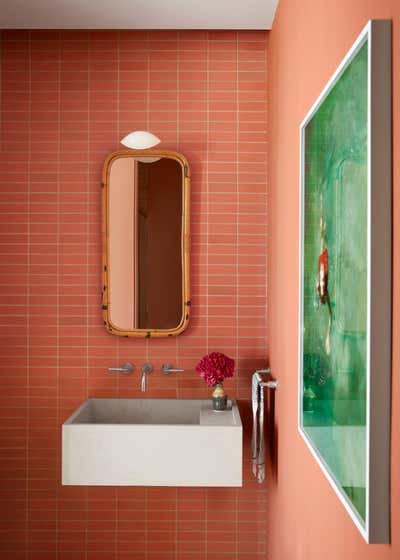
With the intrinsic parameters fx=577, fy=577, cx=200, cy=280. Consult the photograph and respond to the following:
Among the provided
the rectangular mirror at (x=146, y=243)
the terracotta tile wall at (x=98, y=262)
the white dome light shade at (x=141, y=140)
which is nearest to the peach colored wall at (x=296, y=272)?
the terracotta tile wall at (x=98, y=262)

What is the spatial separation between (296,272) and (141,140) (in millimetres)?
1118

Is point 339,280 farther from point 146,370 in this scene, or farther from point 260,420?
point 146,370

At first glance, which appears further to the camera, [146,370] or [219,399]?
[146,370]

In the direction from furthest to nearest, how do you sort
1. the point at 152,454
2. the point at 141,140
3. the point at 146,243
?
the point at 146,243, the point at 141,140, the point at 152,454

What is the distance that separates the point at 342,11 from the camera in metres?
1.28

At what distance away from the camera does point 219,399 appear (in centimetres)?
263

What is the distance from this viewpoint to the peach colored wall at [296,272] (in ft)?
3.18

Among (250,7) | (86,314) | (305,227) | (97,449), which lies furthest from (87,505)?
(250,7)

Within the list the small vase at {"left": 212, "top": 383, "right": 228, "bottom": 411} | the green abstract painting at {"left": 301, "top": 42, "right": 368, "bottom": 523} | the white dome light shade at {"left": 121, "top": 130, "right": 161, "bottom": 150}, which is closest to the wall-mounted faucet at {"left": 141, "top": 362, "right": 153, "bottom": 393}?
the small vase at {"left": 212, "top": 383, "right": 228, "bottom": 411}

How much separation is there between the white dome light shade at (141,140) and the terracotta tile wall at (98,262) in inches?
6.8

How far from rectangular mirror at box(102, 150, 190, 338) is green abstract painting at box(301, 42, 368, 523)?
122cm

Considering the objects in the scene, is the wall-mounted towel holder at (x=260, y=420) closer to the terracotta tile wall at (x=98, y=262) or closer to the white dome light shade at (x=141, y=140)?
the terracotta tile wall at (x=98, y=262)

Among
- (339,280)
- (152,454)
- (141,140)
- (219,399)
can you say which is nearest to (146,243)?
(141,140)

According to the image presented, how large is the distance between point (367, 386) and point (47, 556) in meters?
2.41
